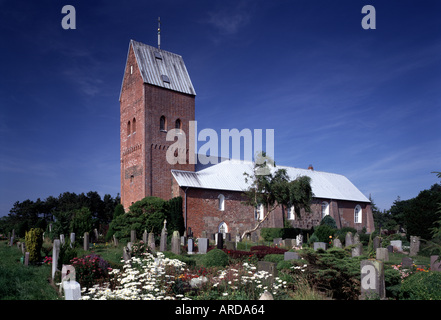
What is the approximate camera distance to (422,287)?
783 centimetres

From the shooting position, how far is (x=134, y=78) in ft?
95.6

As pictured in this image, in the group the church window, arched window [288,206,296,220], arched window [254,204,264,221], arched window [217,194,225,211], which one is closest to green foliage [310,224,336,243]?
arched window [254,204,264,221]

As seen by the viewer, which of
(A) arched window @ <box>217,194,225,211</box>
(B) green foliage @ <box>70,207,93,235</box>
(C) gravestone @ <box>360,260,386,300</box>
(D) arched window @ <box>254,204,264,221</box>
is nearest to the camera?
(C) gravestone @ <box>360,260,386,300</box>

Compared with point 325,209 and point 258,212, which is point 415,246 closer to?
point 258,212

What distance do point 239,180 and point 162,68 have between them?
1153 centimetres

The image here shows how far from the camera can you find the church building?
90.1ft

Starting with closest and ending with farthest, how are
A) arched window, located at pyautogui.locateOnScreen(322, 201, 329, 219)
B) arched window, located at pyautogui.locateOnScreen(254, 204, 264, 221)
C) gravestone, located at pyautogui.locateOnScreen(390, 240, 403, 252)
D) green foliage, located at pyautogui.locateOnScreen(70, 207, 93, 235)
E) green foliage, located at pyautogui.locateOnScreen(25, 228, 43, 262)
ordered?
green foliage, located at pyautogui.locateOnScreen(25, 228, 43, 262), green foliage, located at pyautogui.locateOnScreen(70, 207, 93, 235), gravestone, located at pyautogui.locateOnScreen(390, 240, 403, 252), arched window, located at pyautogui.locateOnScreen(254, 204, 264, 221), arched window, located at pyautogui.locateOnScreen(322, 201, 329, 219)

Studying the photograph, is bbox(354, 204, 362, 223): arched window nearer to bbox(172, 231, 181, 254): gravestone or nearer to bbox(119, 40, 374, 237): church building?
bbox(119, 40, 374, 237): church building

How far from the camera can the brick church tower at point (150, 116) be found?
1081 inches

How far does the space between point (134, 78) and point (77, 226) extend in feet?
42.5

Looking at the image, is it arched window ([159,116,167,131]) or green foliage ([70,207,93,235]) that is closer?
green foliage ([70,207,93,235])

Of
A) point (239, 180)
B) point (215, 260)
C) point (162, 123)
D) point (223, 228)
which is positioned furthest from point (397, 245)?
point (162, 123)

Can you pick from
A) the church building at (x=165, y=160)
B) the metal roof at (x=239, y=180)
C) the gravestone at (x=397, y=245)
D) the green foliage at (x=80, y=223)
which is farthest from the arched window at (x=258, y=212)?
the green foliage at (x=80, y=223)

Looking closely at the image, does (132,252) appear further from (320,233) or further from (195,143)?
(195,143)
